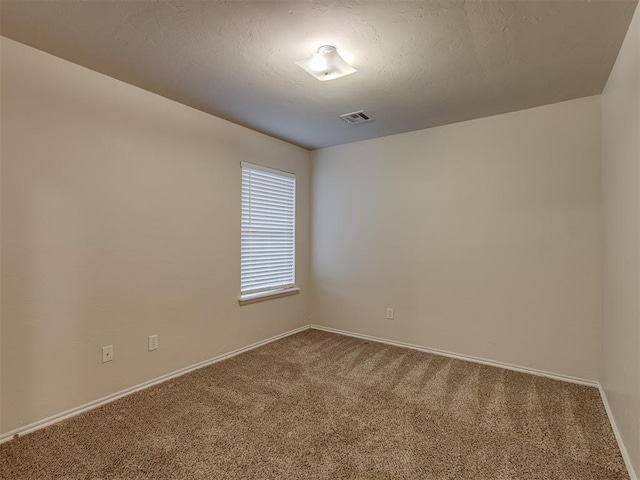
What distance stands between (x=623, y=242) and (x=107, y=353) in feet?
11.4

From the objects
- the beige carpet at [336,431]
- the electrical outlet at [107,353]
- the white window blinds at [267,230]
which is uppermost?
the white window blinds at [267,230]

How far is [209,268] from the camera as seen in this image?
3.09m

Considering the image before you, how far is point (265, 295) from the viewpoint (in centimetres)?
364

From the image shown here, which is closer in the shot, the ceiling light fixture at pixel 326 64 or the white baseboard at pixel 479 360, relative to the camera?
the ceiling light fixture at pixel 326 64

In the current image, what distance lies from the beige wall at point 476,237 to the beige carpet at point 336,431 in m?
0.49

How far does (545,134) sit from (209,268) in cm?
323

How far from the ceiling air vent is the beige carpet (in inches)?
92.7

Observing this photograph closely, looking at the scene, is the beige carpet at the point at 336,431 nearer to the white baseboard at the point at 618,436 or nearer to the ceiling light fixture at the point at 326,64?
the white baseboard at the point at 618,436

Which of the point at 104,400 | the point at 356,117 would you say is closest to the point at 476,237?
the point at 356,117

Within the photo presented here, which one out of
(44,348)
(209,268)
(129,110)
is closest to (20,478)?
(44,348)

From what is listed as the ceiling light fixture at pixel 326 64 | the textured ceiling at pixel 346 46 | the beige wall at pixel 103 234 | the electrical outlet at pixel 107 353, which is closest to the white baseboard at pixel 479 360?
the beige wall at pixel 103 234

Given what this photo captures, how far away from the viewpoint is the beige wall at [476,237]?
269 centimetres

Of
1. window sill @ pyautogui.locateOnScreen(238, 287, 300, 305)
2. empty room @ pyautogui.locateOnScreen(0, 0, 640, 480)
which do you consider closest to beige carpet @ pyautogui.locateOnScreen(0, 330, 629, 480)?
empty room @ pyautogui.locateOnScreen(0, 0, 640, 480)

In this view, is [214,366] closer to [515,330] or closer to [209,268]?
[209,268]
